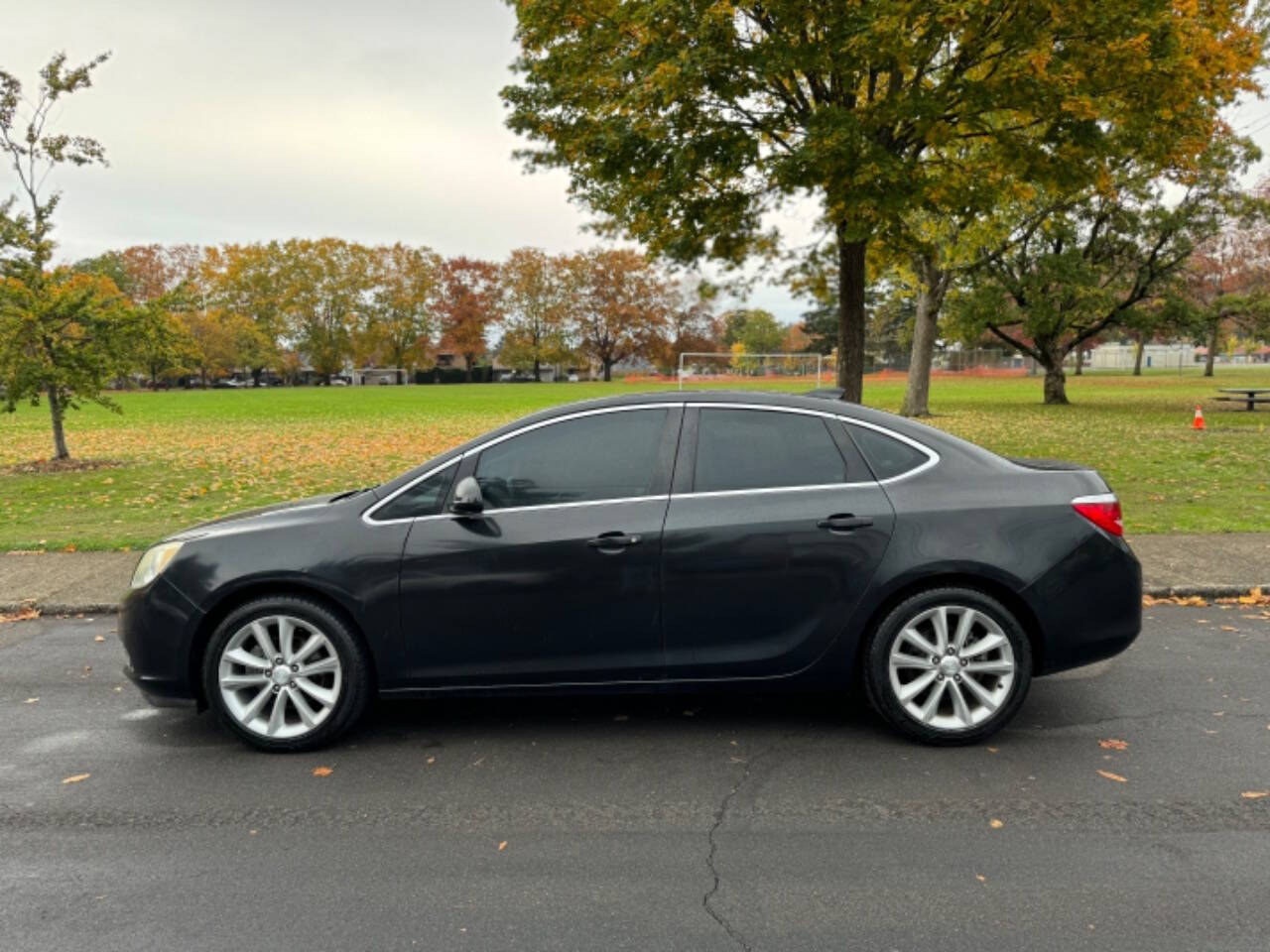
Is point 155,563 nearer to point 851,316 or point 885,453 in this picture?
point 885,453

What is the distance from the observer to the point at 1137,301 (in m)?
31.6

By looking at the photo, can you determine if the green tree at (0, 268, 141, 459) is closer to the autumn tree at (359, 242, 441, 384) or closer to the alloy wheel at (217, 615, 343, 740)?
the alloy wheel at (217, 615, 343, 740)

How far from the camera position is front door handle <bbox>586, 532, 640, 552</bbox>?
404cm

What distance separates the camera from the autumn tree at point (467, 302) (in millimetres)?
102750

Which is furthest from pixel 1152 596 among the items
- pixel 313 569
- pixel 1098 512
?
pixel 313 569

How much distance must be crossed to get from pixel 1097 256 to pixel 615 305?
235ft

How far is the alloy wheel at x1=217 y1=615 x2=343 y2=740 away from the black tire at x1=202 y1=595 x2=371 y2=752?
2 cm

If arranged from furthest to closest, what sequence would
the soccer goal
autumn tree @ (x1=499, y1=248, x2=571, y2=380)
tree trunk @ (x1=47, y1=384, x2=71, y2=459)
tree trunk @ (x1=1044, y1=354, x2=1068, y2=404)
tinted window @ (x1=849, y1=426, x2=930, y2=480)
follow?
1. autumn tree @ (x1=499, y1=248, x2=571, y2=380)
2. the soccer goal
3. tree trunk @ (x1=1044, y1=354, x2=1068, y2=404)
4. tree trunk @ (x1=47, y1=384, x2=71, y2=459)
5. tinted window @ (x1=849, y1=426, x2=930, y2=480)

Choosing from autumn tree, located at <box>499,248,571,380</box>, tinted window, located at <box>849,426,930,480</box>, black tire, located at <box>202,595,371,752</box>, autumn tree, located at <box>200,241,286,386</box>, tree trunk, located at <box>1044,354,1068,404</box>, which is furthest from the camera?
autumn tree, located at <box>499,248,571,380</box>

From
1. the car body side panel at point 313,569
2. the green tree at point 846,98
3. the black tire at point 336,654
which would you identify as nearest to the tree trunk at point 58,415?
the green tree at point 846,98

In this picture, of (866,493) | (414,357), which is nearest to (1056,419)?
(866,493)

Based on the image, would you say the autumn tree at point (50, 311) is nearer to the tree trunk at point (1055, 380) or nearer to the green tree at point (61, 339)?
the green tree at point (61, 339)

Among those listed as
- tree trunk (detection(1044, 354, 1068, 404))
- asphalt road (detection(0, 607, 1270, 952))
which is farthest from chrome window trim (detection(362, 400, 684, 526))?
tree trunk (detection(1044, 354, 1068, 404))

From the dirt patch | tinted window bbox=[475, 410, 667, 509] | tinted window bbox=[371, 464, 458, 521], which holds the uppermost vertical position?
tinted window bbox=[475, 410, 667, 509]
